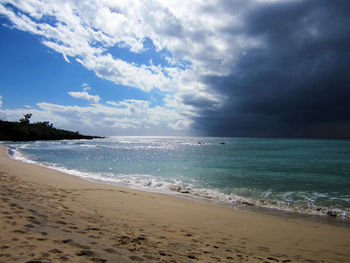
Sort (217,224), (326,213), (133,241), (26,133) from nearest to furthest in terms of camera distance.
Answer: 1. (133,241)
2. (217,224)
3. (326,213)
4. (26,133)

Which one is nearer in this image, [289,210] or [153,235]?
[153,235]

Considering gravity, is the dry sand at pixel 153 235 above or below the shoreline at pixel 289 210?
below

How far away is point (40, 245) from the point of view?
12.5 feet

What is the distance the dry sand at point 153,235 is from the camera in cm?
391

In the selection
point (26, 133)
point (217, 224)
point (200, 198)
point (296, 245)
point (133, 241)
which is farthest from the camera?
point (26, 133)

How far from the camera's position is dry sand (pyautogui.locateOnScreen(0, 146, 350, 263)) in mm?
3908

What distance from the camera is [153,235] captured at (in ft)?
17.9

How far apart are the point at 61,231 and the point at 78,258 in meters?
1.50

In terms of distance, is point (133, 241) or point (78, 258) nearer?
point (78, 258)

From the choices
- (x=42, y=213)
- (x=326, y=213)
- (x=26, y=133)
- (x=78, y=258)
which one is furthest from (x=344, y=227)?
(x=26, y=133)

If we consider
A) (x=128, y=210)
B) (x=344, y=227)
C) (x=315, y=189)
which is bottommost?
(x=128, y=210)

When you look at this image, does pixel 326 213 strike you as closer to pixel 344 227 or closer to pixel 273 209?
pixel 344 227

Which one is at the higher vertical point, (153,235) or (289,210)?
(289,210)

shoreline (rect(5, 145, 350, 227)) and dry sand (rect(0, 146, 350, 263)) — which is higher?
shoreline (rect(5, 145, 350, 227))
